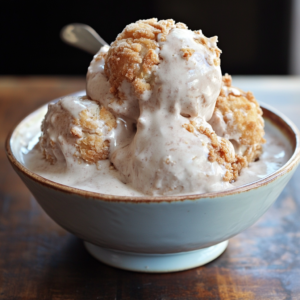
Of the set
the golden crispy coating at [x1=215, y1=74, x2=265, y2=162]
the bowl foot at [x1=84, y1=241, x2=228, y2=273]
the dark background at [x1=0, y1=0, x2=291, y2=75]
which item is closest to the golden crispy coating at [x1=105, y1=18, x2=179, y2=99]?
the golden crispy coating at [x1=215, y1=74, x2=265, y2=162]

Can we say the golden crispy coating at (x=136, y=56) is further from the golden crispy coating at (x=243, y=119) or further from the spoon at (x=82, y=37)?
the spoon at (x=82, y=37)

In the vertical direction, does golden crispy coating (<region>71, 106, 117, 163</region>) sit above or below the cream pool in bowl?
above

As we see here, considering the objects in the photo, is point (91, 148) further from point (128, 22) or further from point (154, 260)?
point (128, 22)

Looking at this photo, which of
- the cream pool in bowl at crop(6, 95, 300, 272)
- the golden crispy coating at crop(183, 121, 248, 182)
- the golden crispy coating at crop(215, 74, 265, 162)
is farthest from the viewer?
the golden crispy coating at crop(215, 74, 265, 162)

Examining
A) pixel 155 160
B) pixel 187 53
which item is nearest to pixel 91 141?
pixel 155 160

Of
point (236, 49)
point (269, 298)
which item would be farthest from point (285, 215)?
point (236, 49)

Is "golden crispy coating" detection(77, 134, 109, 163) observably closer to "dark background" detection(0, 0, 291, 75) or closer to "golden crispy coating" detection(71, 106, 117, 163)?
"golden crispy coating" detection(71, 106, 117, 163)

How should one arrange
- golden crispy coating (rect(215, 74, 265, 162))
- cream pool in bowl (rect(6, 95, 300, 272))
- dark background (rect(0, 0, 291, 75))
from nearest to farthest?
cream pool in bowl (rect(6, 95, 300, 272)) < golden crispy coating (rect(215, 74, 265, 162)) < dark background (rect(0, 0, 291, 75))

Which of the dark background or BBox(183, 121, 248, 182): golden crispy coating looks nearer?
BBox(183, 121, 248, 182): golden crispy coating
